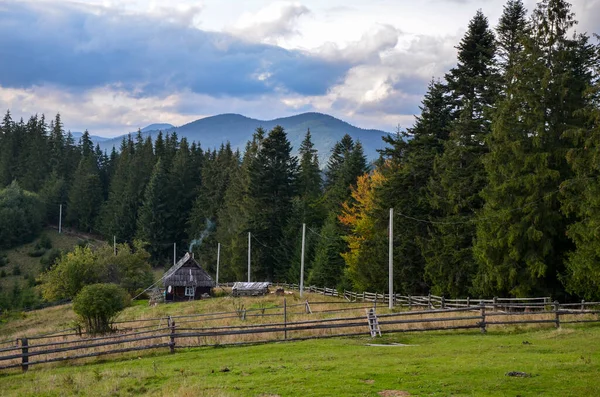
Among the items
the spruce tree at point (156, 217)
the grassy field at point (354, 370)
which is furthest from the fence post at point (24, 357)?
the spruce tree at point (156, 217)

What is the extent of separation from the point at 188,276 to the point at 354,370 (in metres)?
45.8

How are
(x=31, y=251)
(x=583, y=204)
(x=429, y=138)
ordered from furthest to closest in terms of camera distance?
(x=31, y=251), (x=429, y=138), (x=583, y=204)

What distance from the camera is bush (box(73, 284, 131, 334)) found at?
2906 centimetres

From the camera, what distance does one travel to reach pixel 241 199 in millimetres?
81688

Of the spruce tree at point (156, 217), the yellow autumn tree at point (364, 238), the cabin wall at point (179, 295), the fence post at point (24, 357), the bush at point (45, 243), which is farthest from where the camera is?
the spruce tree at point (156, 217)

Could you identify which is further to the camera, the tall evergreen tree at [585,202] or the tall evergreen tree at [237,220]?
the tall evergreen tree at [237,220]

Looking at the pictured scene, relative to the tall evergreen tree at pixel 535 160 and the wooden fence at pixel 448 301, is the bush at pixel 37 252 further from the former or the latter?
the tall evergreen tree at pixel 535 160

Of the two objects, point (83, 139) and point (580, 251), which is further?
point (83, 139)

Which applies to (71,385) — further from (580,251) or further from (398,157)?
(398,157)

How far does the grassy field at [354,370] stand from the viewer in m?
13.4

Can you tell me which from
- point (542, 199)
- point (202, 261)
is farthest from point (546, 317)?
point (202, 261)

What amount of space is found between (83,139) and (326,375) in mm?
124274

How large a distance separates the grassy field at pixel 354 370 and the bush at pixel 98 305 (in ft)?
26.1

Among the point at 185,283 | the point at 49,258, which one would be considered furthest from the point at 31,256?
the point at 185,283
